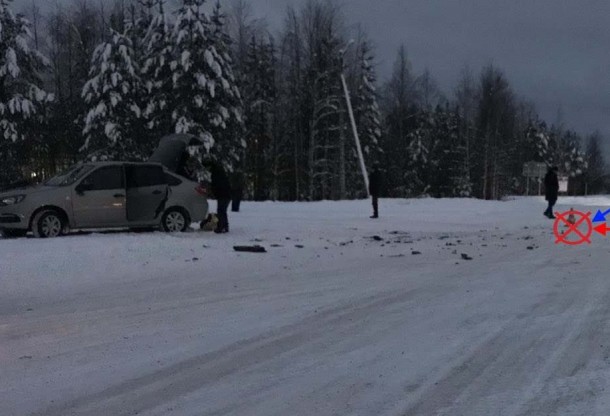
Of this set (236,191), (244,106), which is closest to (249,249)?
(236,191)

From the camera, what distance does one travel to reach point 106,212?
545 inches

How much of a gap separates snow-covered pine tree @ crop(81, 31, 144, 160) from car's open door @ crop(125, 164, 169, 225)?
21541 millimetres

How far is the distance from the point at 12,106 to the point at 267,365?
29.0 metres

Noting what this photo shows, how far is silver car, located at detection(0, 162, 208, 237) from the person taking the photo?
13.1 meters

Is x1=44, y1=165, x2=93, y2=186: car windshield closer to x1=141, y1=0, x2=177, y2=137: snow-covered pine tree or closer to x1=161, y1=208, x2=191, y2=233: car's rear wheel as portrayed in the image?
x1=161, y1=208, x2=191, y2=233: car's rear wheel

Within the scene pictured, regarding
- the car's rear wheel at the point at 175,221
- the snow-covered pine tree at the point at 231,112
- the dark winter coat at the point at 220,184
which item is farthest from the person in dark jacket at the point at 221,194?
the snow-covered pine tree at the point at 231,112

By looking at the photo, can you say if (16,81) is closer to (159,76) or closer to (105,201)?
(159,76)

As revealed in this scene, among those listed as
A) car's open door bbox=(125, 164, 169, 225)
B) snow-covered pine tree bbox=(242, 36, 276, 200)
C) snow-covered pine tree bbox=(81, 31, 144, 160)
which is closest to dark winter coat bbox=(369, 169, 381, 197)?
car's open door bbox=(125, 164, 169, 225)

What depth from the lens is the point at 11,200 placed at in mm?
12984

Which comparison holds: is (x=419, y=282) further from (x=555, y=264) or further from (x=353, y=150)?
(x=353, y=150)

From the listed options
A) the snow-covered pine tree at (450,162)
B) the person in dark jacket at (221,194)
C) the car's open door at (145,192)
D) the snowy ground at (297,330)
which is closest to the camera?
the snowy ground at (297,330)

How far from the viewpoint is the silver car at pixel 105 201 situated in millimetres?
13078

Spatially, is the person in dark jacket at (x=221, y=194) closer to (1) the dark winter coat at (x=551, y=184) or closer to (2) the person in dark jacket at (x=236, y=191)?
(2) the person in dark jacket at (x=236, y=191)

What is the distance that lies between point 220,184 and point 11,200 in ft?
15.1
